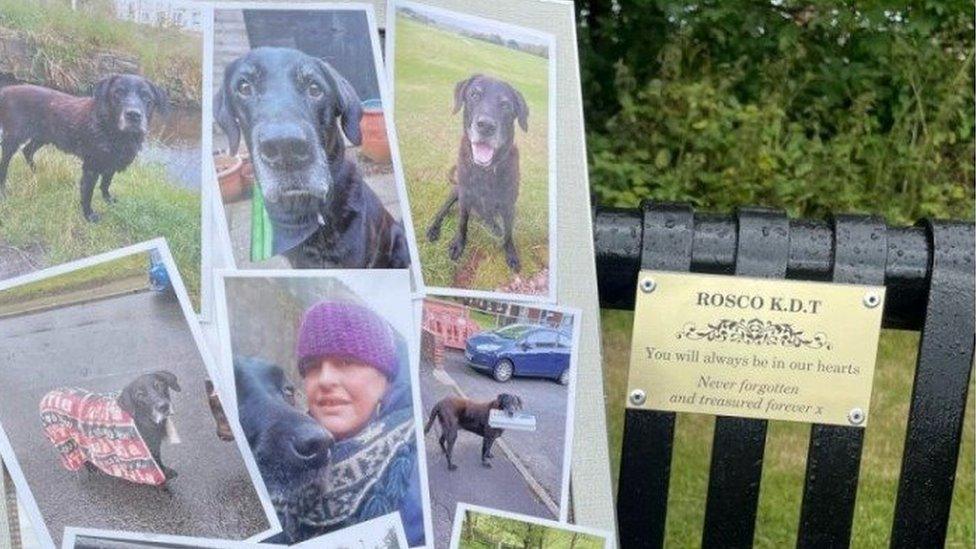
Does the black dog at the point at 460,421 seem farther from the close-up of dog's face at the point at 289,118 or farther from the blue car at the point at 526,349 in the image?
the close-up of dog's face at the point at 289,118

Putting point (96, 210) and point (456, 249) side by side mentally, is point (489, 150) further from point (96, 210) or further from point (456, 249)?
point (96, 210)

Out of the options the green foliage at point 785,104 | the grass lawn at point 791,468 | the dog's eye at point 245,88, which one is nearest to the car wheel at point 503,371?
the dog's eye at point 245,88

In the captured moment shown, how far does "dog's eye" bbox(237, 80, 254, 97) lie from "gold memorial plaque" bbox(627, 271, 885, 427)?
43 centimetres

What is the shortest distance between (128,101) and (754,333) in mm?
644

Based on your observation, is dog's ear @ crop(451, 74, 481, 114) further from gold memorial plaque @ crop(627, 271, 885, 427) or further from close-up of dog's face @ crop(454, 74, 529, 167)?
gold memorial plaque @ crop(627, 271, 885, 427)

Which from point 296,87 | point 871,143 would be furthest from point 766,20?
point 296,87

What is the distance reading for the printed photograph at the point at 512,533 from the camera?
112cm

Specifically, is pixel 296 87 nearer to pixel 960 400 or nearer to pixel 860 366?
pixel 860 366

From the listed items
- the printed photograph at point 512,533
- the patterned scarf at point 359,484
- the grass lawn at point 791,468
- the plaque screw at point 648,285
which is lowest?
the grass lawn at point 791,468

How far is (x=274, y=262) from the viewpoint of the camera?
1069mm

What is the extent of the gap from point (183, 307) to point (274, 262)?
3.4 inches

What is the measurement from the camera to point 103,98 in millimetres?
1041

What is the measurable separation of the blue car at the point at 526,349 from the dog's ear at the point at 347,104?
0.70 feet

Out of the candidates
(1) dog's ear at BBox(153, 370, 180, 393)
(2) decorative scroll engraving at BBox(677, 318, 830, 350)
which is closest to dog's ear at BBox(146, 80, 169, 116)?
(1) dog's ear at BBox(153, 370, 180, 393)
